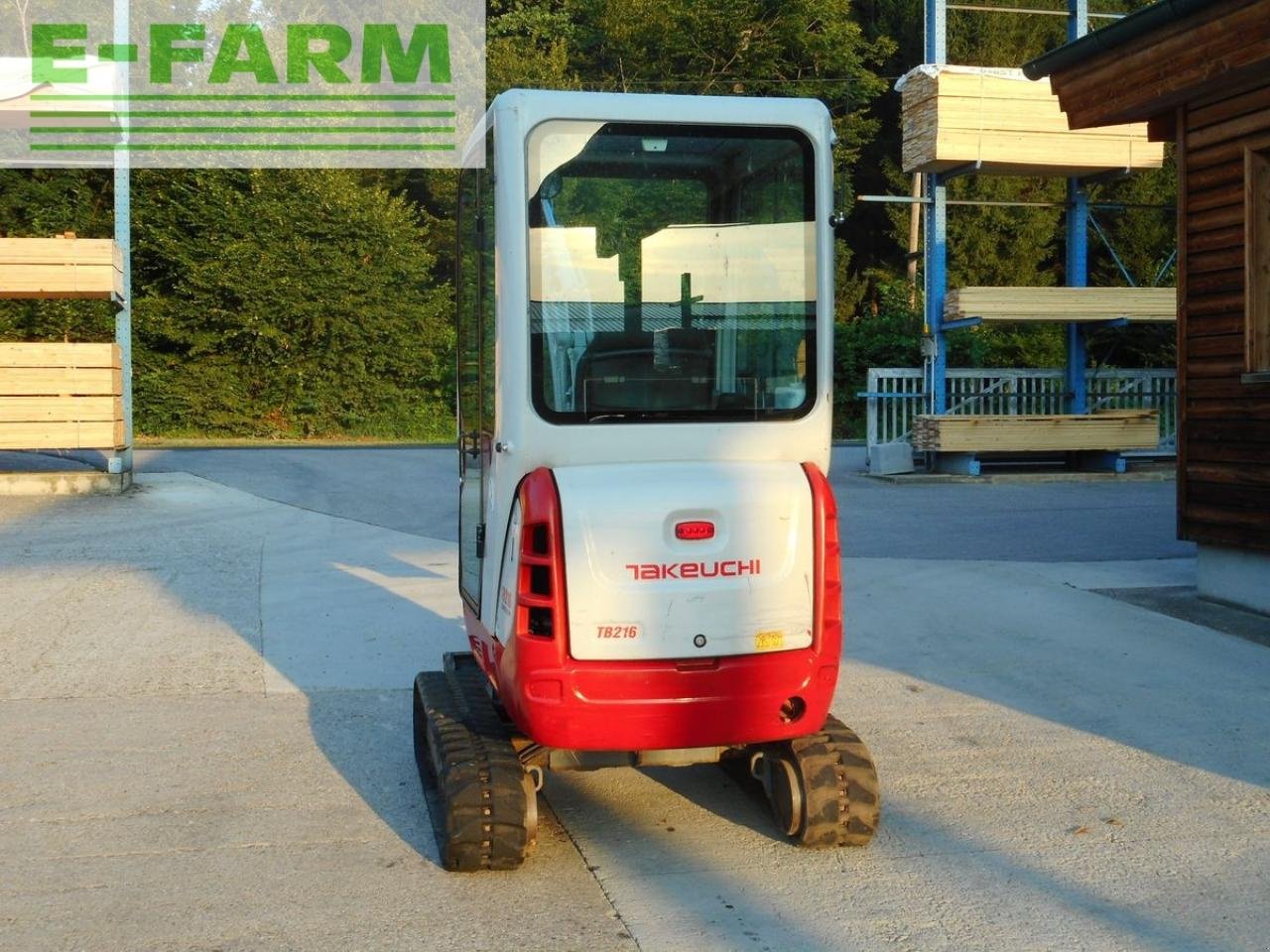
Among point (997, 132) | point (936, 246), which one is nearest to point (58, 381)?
point (936, 246)

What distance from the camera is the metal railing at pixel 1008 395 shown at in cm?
2341

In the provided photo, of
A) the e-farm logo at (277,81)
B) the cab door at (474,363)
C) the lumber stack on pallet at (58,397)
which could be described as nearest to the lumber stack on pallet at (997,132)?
the lumber stack on pallet at (58,397)

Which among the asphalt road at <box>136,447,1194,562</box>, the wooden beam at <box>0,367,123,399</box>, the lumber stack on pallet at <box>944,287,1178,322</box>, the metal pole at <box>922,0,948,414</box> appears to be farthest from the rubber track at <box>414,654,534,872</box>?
the metal pole at <box>922,0,948,414</box>

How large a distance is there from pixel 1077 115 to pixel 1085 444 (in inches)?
421

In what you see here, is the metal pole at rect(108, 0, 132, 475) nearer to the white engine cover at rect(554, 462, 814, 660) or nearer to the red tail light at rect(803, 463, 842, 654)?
the white engine cover at rect(554, 462, 814, 660)

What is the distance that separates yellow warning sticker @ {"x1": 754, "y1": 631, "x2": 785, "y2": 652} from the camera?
16.9 feet

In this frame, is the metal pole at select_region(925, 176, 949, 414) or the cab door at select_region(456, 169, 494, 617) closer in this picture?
the cab door at select_region(456, 169, 494, 617)

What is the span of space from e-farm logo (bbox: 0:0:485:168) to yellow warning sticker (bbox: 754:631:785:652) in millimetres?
28191

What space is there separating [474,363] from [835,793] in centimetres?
241

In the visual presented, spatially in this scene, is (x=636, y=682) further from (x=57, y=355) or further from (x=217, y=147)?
(x=217, y=147)

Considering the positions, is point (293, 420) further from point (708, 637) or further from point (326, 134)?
point (708, 637)

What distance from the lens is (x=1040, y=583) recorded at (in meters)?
11.7

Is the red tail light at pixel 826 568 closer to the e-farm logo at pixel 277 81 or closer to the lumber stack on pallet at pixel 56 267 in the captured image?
the lumber stack on pallet at pixel 56 267

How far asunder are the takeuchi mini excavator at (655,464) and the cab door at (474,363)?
0.24 feet
